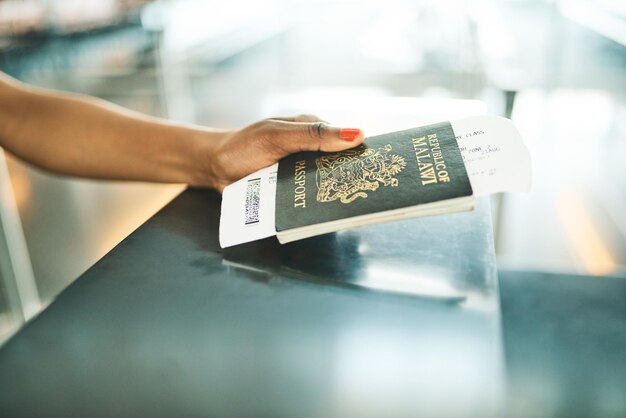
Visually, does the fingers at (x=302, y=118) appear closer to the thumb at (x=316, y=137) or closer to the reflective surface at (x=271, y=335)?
the thumb at (x=316, y=137)

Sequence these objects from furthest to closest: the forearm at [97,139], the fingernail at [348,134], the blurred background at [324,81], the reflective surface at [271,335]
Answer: the blurred background at [324,81], the forearm at [97,139], the fingernail at [348,134], the reflective surface at [271,335]

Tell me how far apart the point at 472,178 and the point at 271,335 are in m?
0.27

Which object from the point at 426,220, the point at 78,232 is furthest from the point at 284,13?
the point at 426,220

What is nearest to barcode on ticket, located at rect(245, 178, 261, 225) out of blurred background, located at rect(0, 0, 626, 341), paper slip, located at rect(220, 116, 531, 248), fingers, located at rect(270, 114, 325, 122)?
paper slip, located at rect(220, 116, 531, 248)

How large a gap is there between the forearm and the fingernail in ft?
0.75

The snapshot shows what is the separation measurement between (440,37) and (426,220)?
3.94 m

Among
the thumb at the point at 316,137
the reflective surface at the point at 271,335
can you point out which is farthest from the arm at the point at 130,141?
the reflective surface at the point at 271,335

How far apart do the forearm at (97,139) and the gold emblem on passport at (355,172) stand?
0.22 metres

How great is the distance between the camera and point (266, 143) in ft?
2.22

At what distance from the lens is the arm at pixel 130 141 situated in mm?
682

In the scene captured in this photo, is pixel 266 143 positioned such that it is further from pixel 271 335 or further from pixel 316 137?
pixel 271 335

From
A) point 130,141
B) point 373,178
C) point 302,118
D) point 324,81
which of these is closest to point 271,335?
point 373,178

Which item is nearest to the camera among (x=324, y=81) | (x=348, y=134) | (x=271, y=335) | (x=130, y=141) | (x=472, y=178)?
(x=271, y=335)

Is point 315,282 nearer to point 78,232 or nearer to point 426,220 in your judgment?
point 426,220
